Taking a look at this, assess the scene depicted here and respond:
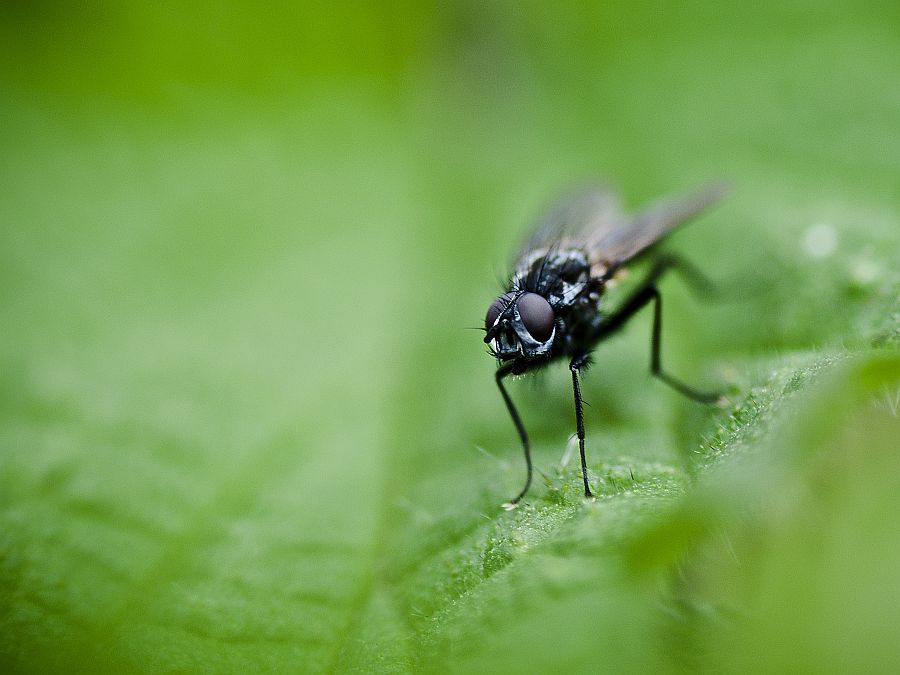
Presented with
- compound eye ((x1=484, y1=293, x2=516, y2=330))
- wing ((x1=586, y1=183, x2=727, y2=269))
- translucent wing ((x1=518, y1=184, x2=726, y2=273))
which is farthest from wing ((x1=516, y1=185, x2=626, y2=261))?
compound eye ((x1=484, y1=293, x2=516, y2=330))

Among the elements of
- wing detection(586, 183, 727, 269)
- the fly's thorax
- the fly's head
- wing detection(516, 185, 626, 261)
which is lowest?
the fly's head

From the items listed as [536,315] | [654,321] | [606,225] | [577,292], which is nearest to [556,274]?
[577,292]

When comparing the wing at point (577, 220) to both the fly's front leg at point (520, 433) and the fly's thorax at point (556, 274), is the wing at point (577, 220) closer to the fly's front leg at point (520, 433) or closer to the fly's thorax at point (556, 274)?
the fly's thorax at point (556, 274)

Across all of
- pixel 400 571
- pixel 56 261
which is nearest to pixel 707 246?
pixel 400 571

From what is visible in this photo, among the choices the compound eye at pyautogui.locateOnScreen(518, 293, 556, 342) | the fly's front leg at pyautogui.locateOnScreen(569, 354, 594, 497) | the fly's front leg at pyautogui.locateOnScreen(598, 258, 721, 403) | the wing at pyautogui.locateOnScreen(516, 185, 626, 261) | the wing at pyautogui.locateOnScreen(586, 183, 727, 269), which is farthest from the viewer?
the wing at pyautogui.locateOnScreen(516, 185, 626, 261)

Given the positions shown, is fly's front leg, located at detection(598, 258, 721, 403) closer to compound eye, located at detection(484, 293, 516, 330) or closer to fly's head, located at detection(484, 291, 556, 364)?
fly's head, located at detection(484, 291, 556, 364)

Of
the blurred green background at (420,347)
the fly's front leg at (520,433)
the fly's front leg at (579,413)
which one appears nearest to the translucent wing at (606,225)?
the blurred green background at (420,347)

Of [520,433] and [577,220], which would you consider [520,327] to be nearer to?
[520,433]
